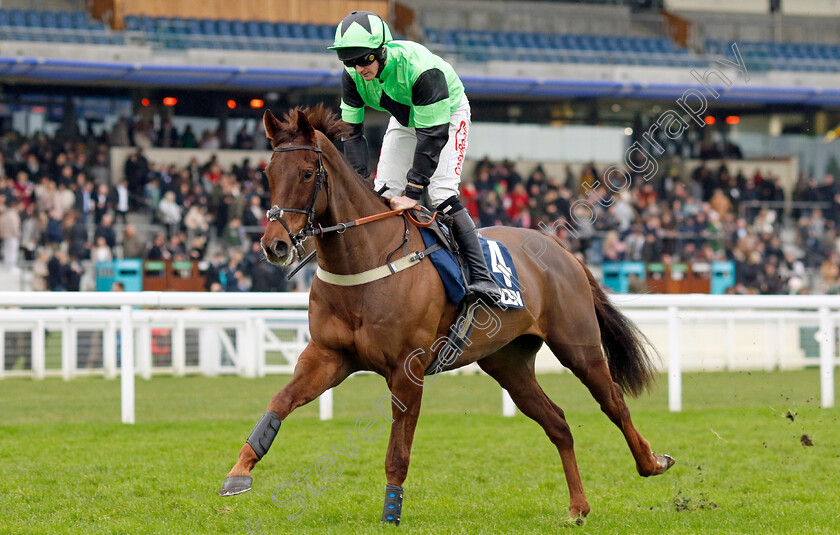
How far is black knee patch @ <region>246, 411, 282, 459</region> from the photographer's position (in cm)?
396

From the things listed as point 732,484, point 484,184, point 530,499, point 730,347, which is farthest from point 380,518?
point 484,184

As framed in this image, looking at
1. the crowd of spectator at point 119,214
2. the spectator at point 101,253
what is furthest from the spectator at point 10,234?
the spectator at point 101,253

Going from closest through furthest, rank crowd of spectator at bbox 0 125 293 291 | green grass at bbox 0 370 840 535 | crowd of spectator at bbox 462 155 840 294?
green grass at bbox 0 370 840 535 < crowd of spectator at bbox 0 125 293 291 < crowd of spectator at bbox 462 155 840 294

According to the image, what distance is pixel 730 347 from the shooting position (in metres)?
11.8

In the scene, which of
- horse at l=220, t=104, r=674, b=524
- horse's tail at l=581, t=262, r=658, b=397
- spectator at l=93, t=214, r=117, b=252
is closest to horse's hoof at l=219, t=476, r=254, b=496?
horse at l=220, t=104, r=674, b=524

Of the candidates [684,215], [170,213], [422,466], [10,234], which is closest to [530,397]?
[422,466]

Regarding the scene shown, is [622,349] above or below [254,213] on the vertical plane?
above

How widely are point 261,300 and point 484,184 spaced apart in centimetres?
1166

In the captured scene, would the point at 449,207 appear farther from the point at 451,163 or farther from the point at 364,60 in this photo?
the point at 364,60

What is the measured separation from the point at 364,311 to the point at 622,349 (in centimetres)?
187

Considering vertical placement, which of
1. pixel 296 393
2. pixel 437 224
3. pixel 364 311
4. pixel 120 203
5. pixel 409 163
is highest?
pixel 409 163

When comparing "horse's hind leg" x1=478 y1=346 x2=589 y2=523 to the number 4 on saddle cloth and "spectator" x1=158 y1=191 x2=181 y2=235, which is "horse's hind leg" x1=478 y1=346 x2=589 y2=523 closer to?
the number 4 on saddle cloth

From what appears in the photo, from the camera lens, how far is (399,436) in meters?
4.38

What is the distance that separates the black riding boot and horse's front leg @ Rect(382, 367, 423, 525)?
0.58 meters
